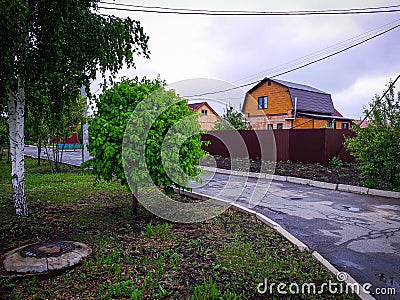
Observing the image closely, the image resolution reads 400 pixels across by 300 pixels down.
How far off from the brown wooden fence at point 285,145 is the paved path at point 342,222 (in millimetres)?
4011

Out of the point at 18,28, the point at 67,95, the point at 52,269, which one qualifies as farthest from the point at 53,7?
the point at 52,269

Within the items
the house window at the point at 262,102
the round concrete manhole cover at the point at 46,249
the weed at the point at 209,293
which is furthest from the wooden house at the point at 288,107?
the weed at the point at 209,293

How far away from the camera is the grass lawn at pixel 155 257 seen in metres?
3.20

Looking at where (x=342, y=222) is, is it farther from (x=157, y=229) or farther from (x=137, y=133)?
(x=137, y=133)

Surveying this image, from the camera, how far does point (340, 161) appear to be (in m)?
14.7

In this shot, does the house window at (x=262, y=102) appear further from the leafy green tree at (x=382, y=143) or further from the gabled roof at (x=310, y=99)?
the leafy green tree at (x=382, y=143)

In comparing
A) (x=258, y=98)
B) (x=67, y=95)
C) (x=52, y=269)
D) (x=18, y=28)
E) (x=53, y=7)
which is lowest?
(x=52, y=269)

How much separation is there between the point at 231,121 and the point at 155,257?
19.2 m

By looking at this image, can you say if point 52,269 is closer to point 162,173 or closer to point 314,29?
point 162,173

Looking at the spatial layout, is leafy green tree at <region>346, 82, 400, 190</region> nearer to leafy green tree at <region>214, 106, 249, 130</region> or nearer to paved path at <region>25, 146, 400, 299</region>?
paved path at <region>25, 146, 400, 299</region>

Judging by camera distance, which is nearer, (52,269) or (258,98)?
(52,269)

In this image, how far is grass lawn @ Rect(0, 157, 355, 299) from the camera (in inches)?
126

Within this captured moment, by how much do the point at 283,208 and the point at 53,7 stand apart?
19.6ft

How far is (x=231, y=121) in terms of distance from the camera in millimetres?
22750
